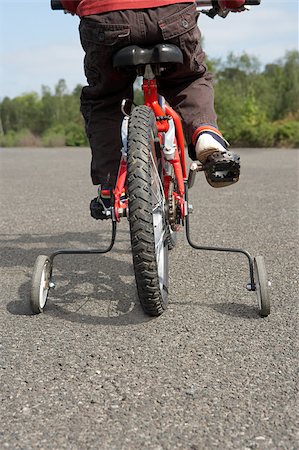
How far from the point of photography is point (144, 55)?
2.56m

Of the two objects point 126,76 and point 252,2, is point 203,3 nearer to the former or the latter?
point 252,2

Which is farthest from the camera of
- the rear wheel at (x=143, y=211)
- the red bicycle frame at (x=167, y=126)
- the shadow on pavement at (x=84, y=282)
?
the red bicycle frame at (x=167, y=126)

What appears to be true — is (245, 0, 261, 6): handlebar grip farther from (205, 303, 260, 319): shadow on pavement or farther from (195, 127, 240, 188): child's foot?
(205, 303, 260, 319): shadow on pavement

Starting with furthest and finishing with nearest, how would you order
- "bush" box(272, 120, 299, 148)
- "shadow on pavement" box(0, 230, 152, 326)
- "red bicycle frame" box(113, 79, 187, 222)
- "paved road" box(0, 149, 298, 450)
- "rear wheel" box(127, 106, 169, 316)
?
"bush" box(272, 120, 299, 148) < "red bicycle frame" box(113, 79, 187, 222) < "shadow on pavement" box(0, 230, 152, 326) < "rear wheel" box(127, 106, 169, 316) < "paved road" box(0, 149, 298, 450)

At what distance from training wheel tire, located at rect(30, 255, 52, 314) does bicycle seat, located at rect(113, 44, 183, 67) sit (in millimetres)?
949

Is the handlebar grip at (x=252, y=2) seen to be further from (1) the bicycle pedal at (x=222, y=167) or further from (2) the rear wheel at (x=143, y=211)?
(2) the rear wheel at (x=143, y=211)

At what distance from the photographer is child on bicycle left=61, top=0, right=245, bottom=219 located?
8.33 ft

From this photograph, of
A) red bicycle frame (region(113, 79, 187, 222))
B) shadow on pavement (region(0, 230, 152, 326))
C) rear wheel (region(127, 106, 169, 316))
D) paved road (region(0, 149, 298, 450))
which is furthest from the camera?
red bicycle frame (region(113, 79, 187, 222))

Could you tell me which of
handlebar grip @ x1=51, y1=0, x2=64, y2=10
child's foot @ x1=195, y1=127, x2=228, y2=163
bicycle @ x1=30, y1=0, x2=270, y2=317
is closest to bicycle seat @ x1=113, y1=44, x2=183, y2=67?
bicycle @ x1=30, y1=0, x2=270, y2=317

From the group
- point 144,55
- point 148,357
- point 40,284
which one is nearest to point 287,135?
point 144,55

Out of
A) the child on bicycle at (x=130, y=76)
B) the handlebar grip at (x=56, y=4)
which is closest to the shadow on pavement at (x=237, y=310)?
the child on bicycle at (x=130, y=76)

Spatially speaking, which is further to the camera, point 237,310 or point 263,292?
point 237,310

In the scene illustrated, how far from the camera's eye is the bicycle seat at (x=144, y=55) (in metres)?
2.55

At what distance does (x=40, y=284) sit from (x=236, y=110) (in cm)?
2569
